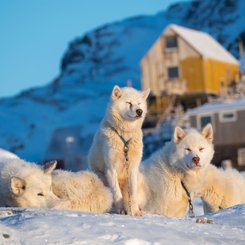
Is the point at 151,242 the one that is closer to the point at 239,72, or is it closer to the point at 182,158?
the point at 182,158

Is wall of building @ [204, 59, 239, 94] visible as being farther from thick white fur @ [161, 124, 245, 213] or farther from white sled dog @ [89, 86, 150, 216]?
white sled dog @ [89, 86, 150, 216]

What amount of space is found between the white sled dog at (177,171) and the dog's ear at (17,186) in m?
2.33

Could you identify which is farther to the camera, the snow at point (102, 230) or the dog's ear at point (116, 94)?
the dog's ear at point (116, 94)

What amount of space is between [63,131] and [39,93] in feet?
125

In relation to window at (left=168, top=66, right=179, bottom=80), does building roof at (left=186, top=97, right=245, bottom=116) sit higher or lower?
lower

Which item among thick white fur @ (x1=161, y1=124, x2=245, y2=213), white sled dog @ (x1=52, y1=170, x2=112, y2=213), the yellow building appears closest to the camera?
white sled dog @ (x1=52, y1=170, x2=112, y2=213)

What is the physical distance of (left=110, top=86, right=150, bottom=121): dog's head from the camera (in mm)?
9219

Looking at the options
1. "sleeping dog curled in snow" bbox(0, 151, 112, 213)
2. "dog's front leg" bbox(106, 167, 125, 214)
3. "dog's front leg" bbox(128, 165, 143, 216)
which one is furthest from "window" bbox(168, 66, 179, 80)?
"sleeping dog curled in snow" bbox(0, 151, 112, 213)

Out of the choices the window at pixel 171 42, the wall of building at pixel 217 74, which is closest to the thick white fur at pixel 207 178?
the wall of building at pixel 217 74

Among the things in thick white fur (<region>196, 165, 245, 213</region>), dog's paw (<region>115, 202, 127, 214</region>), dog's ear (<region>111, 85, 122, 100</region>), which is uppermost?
dog's ear (<region>111, 85, 122, 100</region>)

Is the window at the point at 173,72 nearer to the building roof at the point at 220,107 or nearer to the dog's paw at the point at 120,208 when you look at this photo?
the building roof at the point at 220,107

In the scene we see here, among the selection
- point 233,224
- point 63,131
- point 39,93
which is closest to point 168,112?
point 63,131

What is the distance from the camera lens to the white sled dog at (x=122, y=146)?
910cm

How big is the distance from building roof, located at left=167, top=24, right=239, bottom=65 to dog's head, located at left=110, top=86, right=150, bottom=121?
154 feet
